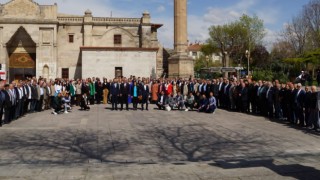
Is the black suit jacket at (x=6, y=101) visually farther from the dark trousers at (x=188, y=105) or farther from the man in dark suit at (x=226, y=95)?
the man in dark suit at (x=226, y=95)

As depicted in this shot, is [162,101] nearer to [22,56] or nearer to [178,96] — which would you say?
[178,96]

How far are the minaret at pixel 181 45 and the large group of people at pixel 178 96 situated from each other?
291 inches

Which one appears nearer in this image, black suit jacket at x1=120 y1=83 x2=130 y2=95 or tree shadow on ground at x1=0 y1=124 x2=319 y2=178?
tree shadow on ground at x1=0 y1=124 x2=319 y2=178

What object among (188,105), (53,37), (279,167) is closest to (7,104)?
(188,105)

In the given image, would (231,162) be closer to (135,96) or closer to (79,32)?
(135,96)

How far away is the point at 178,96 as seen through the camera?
23.4 metres

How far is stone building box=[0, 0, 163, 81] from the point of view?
153 ft

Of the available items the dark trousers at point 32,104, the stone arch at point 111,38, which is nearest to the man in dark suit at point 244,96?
the dark trousers at point 32,104

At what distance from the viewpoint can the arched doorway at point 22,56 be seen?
158 feet

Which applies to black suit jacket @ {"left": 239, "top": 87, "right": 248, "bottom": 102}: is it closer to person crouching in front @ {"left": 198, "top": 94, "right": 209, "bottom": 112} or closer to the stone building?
person crouching in front @ {"left": 198, "top": 94, "right": 209, "bottom": 112}

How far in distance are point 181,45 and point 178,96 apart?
38.0 ft

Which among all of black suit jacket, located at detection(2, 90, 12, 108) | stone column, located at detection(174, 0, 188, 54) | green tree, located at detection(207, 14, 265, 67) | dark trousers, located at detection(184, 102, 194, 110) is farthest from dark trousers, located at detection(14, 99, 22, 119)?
green tree, located at detection(207, 14, 265, 67)

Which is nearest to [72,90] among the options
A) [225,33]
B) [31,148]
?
[31,148]

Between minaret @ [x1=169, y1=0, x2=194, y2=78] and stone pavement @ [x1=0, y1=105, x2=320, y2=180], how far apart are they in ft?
51.3
